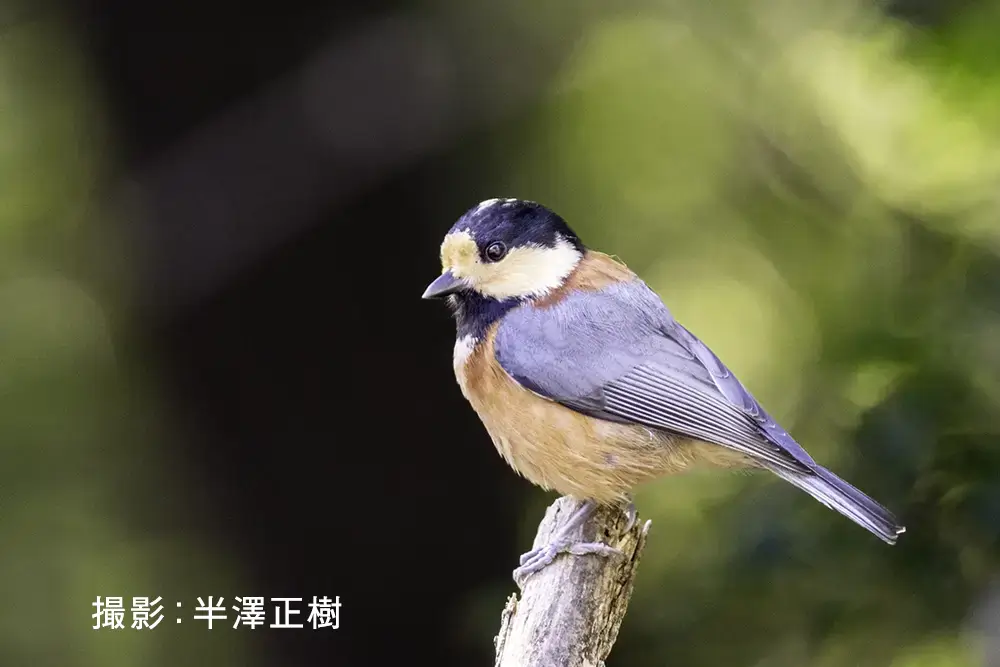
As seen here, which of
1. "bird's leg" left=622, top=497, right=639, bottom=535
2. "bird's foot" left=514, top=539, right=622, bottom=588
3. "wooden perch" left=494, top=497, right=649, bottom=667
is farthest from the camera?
"bird's leg" left=622, top=497, right=639, bottom=535

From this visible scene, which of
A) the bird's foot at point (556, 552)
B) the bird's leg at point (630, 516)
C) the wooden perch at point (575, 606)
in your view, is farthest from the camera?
the bird's leg at point (630, 516)

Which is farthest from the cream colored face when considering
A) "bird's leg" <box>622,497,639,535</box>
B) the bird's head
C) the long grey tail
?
the long grey tail

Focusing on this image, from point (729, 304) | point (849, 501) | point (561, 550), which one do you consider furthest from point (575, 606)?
point (729, 304)

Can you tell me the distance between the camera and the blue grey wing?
2.91 m

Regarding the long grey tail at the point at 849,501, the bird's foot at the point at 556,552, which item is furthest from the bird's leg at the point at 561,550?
the long grey tail at the point at 849,501

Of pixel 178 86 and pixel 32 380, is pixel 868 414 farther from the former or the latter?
pixel 32 380

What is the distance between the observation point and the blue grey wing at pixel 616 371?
2.91m

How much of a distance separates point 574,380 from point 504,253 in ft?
1.35

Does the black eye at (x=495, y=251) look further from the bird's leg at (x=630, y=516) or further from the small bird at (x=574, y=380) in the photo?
the bird's leg at (x=630, y=516)

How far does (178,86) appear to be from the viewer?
400 centimetres

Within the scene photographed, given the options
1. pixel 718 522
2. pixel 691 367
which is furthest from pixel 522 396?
pixel 718 522

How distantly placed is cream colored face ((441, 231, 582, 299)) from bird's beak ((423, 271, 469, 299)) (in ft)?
0.05

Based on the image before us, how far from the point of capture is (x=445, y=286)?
116 inches

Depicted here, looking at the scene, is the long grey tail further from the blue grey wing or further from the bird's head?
the bird's head
